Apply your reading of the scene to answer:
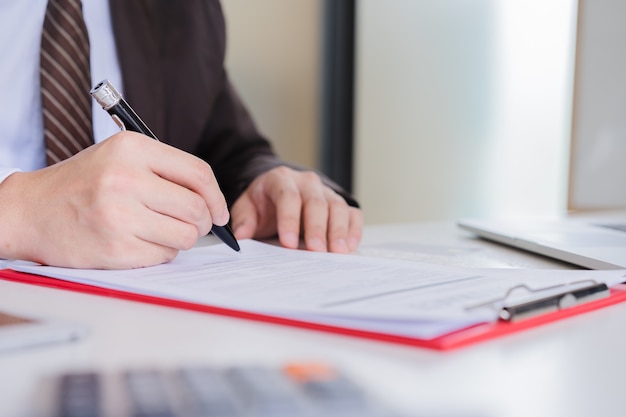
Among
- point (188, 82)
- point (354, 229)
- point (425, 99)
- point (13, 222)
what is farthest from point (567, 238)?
point (425, 99)

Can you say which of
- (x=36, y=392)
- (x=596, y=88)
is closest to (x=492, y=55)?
(x=596, y=88)

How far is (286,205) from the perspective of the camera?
29.0 inches

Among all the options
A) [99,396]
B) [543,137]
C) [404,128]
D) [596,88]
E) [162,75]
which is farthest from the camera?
[404,128]

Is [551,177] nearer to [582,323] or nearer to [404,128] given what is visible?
[404,128]

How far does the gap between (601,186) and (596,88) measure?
14 centimetres

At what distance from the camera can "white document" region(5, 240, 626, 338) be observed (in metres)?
0.35

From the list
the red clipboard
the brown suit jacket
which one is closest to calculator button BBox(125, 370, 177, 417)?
the red clipboard

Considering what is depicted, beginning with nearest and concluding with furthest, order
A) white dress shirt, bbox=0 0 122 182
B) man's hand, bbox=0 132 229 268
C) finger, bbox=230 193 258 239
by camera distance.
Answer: man's hand, bbox=0 132 229 268 < finger, bbox=230 193 258 239 < white dress shirt, bbox=0 0 122 182

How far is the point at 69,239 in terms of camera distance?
20.2 inches

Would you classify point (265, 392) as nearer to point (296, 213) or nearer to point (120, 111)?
point (120, 111)

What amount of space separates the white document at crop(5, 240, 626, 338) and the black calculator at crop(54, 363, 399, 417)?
0.11 m

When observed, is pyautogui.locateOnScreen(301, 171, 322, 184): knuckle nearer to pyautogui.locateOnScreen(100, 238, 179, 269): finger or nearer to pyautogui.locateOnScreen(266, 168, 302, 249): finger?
pyautogui.locateOnScreen(266, 168, 302, 249): finger

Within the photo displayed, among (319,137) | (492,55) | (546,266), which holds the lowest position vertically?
(546,266)

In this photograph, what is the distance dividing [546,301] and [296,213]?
1.23 ft
